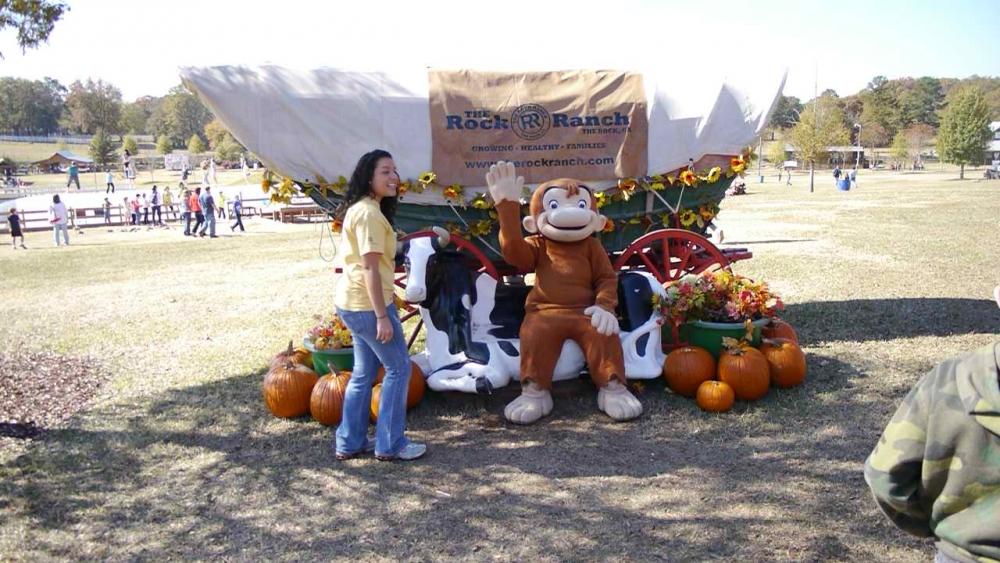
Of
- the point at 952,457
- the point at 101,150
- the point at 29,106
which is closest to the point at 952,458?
the point at 952,457

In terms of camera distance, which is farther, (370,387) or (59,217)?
(59,217)

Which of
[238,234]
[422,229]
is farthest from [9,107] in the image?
[422,229]

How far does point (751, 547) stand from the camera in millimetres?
3355

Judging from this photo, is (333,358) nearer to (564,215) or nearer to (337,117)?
(337,117)

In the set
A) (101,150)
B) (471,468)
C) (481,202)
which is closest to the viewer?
(471,468)

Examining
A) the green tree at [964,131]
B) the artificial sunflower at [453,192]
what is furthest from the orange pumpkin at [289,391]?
the green tree at [964,131]

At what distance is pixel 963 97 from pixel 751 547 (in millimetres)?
58888

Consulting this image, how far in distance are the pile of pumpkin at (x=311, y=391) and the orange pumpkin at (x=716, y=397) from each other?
6.66 ft

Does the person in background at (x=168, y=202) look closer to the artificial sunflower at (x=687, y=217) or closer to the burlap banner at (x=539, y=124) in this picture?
the burlap banner at (x=539, y=124)

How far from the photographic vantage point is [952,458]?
1.65 metres

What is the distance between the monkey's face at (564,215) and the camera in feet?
17.2

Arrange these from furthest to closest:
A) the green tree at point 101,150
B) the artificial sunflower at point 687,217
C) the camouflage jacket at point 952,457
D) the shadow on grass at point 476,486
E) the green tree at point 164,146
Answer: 1. the green tree at point 164,146
2. the green tree at point 101,150
3. the artificial sunflower at point 687,217
4. the shadow on grass at point 476,486
5. the camouflage jacket at point 952,457

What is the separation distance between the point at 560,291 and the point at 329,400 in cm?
181

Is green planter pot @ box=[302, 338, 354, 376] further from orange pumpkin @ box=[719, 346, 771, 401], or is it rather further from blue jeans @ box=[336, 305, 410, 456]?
orange pumpkin @ box=[719, 346, 771, 401]
